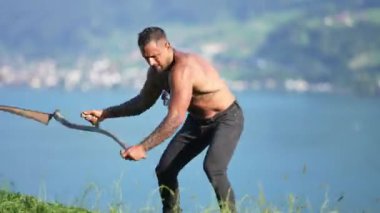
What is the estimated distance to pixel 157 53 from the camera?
660 cm

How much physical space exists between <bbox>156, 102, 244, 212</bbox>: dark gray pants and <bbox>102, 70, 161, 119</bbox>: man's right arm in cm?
27

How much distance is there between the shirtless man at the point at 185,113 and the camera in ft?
21.6

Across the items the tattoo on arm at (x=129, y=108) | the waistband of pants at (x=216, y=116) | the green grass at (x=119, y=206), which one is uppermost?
the tattoo on arm at (x=129, y=108)

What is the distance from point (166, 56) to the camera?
6676 millimetres

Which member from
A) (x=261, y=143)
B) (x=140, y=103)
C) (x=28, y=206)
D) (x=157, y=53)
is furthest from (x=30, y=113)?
(x=261, y=143)

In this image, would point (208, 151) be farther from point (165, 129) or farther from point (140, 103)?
point (140, 103)

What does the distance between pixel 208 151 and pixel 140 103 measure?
687 mm

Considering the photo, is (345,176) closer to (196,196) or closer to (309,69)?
(309,69)

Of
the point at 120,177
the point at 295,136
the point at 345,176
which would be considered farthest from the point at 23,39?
the point at 120,177

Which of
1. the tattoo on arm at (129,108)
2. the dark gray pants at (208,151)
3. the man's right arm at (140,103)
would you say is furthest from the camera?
the tattoo on arm at (129,108)

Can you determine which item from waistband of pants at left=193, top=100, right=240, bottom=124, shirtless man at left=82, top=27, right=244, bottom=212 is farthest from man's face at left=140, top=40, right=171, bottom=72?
waistband of pants at left=193, top=100, right=240, bottom=124

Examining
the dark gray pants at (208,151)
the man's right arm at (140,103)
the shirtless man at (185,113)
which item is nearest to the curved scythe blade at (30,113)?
the shirtless man at (185,113)

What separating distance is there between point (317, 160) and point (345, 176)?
14.8 metres

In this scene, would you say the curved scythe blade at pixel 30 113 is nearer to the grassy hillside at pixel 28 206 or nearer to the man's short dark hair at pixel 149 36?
the grassy hillside at pixel 28 206
